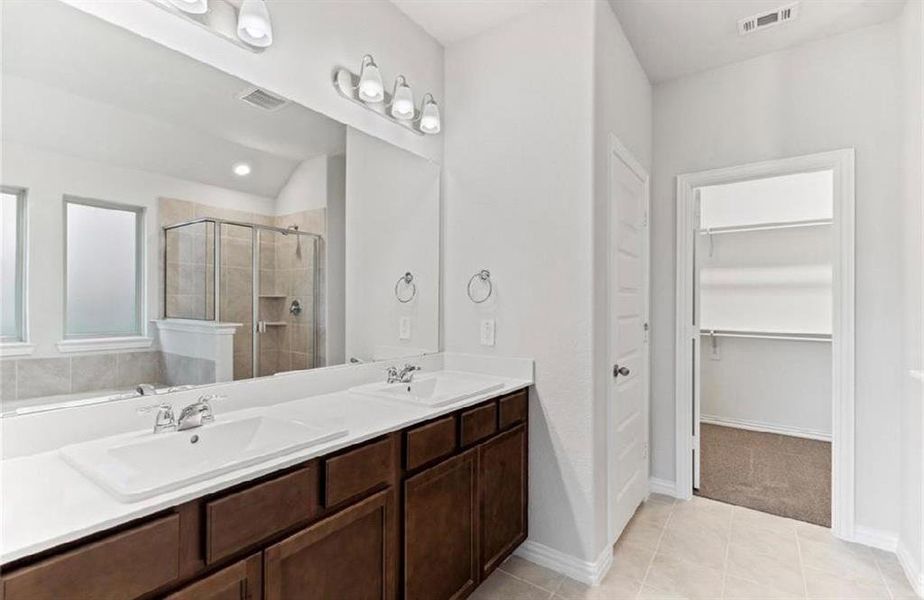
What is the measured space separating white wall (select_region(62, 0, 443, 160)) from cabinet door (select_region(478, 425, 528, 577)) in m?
1.55

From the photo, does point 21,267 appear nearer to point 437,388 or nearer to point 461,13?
point 437,388

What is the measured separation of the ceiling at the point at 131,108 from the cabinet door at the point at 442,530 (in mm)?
1284

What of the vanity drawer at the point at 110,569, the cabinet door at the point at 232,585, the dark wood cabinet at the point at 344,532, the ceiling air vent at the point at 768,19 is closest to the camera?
the vanity drawer at the point at 110,569

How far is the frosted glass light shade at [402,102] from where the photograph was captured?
223 centimetres

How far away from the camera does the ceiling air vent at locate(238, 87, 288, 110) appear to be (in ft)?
5.61

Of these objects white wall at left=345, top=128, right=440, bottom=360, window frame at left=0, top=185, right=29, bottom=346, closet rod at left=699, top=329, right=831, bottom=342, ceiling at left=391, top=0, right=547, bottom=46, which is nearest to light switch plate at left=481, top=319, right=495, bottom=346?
white wall at left=345, top=128, right=440, bottom=360

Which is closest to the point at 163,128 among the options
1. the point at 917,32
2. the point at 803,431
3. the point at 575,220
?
the point at 575,220

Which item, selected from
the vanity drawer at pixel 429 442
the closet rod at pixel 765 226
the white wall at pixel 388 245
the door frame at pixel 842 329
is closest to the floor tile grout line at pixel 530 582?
the vanity drawer at pixel 429 442

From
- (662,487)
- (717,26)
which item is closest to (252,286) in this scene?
(717,26)

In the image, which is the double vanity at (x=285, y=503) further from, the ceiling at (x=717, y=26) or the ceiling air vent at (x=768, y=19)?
the ceiling air vent at (x=768, y=19)

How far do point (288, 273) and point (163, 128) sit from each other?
2.12 feet

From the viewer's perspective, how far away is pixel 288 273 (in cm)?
189

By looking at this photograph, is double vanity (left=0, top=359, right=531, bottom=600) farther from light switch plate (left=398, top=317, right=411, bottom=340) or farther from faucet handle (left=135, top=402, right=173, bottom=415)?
light switch plate (left=398, top=317, right=411, bottom=340)

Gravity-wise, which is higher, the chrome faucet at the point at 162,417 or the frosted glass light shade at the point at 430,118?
the frosted glass light shade at the point at 430,118
